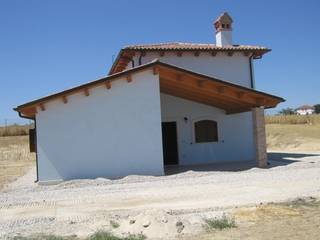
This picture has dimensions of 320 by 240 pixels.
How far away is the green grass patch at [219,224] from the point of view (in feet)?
28.7

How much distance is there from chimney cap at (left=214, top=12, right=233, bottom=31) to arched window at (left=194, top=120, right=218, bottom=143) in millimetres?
5748

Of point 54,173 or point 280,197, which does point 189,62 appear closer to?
point 54,173

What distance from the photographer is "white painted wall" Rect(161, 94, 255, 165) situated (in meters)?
23.3

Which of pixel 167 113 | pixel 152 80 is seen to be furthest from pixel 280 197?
pixel 167 113

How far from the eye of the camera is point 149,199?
12852 millimetres

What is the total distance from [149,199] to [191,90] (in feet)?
28.1

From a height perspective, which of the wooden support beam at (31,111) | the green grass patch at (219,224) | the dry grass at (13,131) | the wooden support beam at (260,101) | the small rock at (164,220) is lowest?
the green grass patch at (219,224)

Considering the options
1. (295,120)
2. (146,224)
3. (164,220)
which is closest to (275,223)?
(164,220)

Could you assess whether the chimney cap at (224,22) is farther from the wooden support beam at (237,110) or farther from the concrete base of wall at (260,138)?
the concrete base of wall at (260,138)

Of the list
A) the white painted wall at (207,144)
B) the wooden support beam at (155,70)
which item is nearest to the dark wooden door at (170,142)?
the white painted wall at (207,144)

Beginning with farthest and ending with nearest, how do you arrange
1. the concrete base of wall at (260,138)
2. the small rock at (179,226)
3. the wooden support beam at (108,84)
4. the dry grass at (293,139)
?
the dry grass at (293,139)
the concrete base of wall at (260,138)
the wooden support beam at (108,84)
the small rock at (179,226)

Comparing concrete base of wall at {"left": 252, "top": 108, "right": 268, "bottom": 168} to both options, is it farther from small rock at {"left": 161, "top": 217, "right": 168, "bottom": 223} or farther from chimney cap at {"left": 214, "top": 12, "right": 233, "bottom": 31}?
small rock at {"left": 161, "top": 217, "right": 168, "bottom": 223}

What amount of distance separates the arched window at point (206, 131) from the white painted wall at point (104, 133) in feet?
17.8

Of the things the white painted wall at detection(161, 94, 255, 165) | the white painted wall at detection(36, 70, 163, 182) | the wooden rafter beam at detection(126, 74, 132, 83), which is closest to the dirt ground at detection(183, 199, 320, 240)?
the white painted wall at detection(36, 70, 163, 182)
